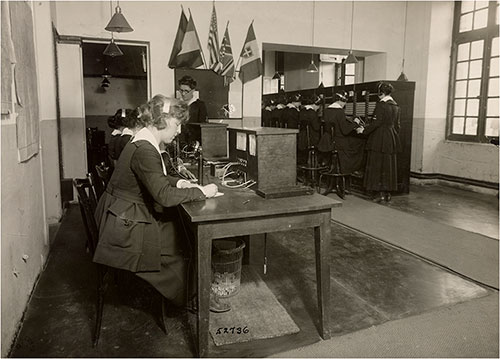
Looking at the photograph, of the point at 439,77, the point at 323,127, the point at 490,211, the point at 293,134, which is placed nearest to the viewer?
the point at 293,134

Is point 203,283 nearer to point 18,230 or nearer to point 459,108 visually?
point 18,230

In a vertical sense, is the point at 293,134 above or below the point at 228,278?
above

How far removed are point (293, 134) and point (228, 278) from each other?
107 centimetres

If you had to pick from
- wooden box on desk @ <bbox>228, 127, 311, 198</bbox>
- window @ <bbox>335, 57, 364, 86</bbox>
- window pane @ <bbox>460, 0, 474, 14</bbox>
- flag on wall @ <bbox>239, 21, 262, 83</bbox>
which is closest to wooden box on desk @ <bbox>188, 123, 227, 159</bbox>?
wooden box on desk @ <bbox>228, 127, 311, 198</bbox>

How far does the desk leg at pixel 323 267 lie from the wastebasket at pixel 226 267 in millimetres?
583

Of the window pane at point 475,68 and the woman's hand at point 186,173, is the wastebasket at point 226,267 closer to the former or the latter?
the woman's hand at point 186,173

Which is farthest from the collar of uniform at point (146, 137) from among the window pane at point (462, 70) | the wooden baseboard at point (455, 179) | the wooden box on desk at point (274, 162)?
the window pane at point (462, 70)

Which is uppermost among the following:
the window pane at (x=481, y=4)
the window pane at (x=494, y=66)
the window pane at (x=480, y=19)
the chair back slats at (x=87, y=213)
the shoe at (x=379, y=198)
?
the window pane at (x=481, y=4)

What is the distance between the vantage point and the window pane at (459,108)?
24.9 feet

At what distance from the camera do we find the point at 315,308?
2.82 m

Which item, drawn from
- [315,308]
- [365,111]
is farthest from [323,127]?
[315,308]

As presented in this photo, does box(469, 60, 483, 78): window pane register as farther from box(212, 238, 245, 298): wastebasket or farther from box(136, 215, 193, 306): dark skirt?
box(136, 215, 193, 306): dark skirt

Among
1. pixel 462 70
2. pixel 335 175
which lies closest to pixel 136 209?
pixel 335 175

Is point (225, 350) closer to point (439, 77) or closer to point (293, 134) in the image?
point (293, 134)
